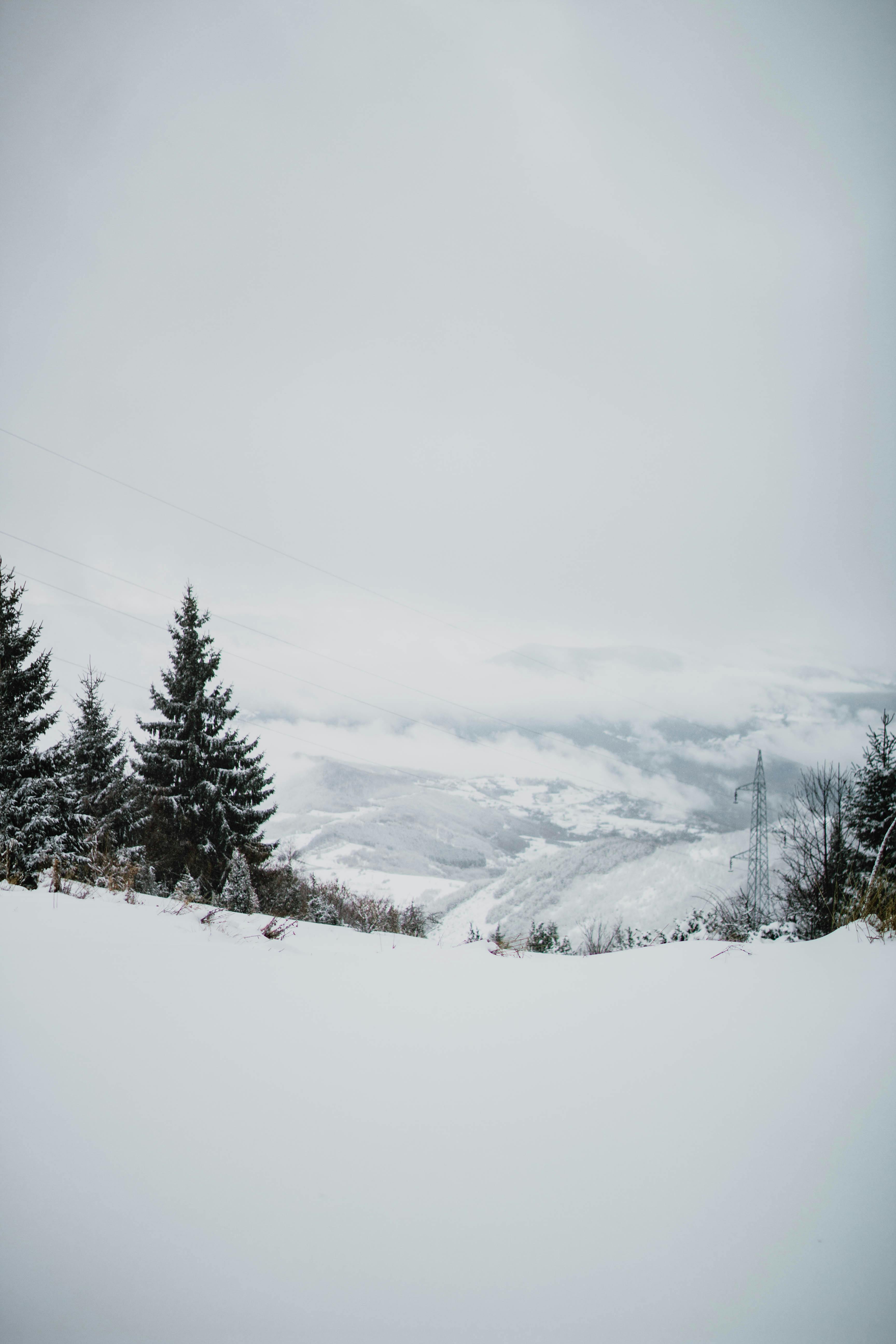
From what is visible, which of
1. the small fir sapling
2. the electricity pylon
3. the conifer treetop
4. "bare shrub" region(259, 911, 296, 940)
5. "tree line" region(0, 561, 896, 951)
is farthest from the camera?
the electricity pylon

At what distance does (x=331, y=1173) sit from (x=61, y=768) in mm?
15789

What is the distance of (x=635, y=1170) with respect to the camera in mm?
1021

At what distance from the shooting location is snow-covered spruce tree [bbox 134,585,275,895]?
16.9 m

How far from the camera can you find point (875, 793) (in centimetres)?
1166

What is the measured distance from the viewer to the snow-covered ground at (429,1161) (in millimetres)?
777

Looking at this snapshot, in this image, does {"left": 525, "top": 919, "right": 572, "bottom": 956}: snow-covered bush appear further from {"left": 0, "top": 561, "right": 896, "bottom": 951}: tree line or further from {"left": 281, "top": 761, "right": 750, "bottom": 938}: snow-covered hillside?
{"left": 281, "top": 761, "right": 750, "bottom": 938}: snow-covered hillside

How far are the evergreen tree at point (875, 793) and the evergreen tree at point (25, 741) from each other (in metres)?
13.2

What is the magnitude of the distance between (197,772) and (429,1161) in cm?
1956

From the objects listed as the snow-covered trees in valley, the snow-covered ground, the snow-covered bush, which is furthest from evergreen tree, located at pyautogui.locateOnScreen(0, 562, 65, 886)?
the snow-covered trees in valley

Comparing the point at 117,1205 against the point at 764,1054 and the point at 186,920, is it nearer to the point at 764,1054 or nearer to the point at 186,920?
the point at 764,1054

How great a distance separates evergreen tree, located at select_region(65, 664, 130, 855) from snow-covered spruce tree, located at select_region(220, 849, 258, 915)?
40.6 feet

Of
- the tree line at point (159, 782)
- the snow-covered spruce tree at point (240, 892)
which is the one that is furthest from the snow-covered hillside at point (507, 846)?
the tree line at point (159, 782)

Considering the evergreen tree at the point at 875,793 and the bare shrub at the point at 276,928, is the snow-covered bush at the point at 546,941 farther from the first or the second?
the evergreen tree at the point at 875,793

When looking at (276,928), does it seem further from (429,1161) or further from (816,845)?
(816,845)
